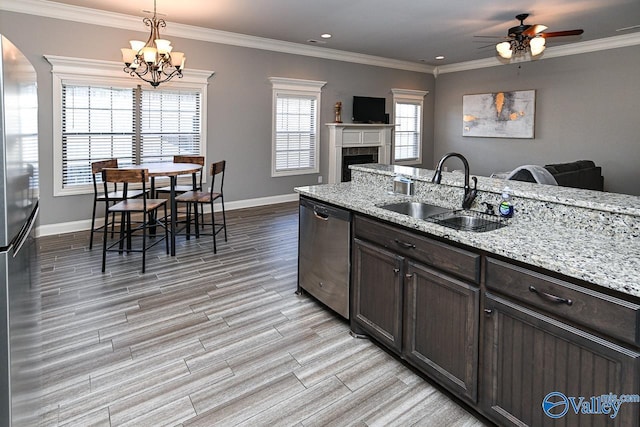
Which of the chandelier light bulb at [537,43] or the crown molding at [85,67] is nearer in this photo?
the chandelier light bulb at [537,43]

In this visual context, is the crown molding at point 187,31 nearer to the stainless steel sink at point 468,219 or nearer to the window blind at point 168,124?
the window blind at point 168,124

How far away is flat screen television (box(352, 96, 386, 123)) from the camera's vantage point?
8375 millimetres

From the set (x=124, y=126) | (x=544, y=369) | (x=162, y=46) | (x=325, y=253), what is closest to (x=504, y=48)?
(x=325, y=253)

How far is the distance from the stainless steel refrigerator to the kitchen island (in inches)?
67.9

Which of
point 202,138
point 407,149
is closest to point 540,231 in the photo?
point 202,138

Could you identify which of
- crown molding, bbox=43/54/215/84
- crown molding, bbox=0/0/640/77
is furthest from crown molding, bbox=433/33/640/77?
crown molding, bbox=43/54/215/84

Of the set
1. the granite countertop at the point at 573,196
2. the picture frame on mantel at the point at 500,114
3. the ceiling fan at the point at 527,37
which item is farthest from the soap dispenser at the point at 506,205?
the picture frame on mantel at the point at 500,114

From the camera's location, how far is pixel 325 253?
119 inches

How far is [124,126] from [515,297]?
5.68 metres

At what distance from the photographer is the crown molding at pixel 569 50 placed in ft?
21.5

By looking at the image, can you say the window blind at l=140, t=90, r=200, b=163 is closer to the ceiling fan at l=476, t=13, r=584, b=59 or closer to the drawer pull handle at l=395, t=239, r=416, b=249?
the ceiling fan at l=476, t=13, r=584, b=59

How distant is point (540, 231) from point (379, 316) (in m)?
1.05

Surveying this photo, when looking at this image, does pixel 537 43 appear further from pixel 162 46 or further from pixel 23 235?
pixel 23 235

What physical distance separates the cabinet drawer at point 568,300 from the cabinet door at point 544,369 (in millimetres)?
47
